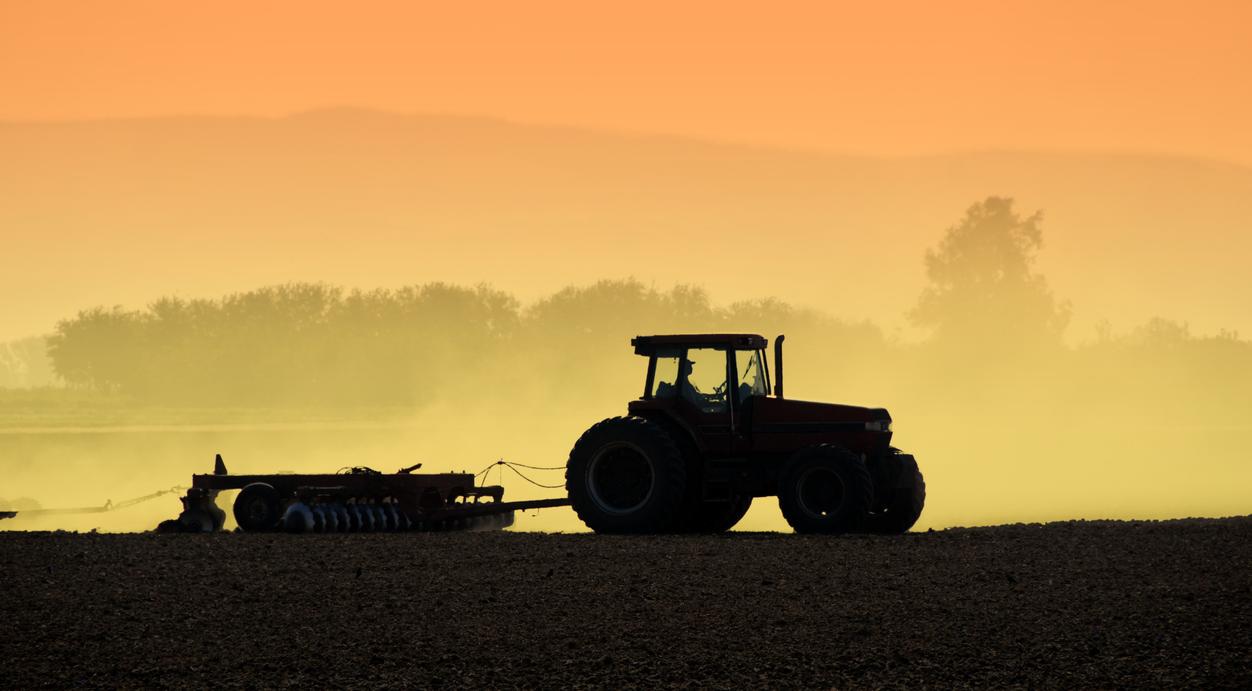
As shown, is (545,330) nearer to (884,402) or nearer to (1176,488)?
(884,402)

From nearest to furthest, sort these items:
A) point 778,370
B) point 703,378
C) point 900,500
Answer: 1. point 900,500
2. point 778,370
3. point 703,378

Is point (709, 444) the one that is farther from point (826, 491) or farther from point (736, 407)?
point (826, 491)

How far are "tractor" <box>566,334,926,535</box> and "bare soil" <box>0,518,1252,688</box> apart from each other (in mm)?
1836

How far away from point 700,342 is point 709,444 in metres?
1.49

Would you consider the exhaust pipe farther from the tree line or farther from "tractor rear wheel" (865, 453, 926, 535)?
the tree line

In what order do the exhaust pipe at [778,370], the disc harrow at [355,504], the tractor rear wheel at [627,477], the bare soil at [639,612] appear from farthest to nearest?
1. the disc harrow at [355,504]
2. the exhaust pipe at [778,370]
3. the tractor rear wheel at [627,477]
4. the bare soil at [639,612]

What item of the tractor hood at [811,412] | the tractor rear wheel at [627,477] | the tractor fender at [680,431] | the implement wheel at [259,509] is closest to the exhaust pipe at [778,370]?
the tractor hood at [811,412]

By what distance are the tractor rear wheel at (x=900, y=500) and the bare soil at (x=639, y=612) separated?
1670 mm

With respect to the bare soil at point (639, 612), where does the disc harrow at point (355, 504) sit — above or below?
above

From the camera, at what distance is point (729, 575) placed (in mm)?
17578

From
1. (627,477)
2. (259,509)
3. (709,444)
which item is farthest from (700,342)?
(259,509)

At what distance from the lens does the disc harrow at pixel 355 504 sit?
80.1 ft

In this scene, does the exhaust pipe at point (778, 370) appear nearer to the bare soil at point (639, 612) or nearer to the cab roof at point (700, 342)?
the cab roof at point (700, 342)

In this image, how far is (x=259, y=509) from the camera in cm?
2480
